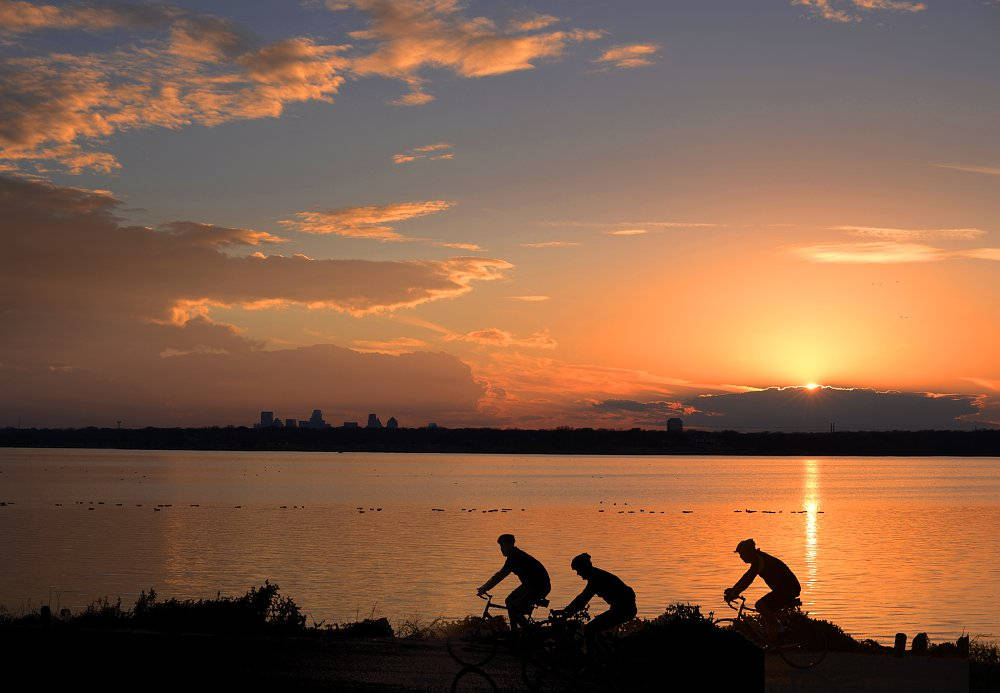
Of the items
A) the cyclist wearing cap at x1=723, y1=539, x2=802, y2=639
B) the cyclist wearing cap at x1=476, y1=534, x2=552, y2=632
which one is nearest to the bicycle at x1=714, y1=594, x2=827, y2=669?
the cyclist wearing cap at x1=723, y1=539, x2=802, y2=639

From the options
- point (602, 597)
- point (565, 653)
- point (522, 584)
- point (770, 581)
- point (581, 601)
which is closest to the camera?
point (602, 597)

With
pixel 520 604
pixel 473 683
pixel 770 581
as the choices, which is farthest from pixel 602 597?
pixel 770 581

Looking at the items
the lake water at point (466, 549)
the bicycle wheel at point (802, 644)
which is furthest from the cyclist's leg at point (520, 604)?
the lake water at point (466, 549)

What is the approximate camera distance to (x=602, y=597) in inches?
664

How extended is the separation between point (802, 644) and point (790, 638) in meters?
0.31

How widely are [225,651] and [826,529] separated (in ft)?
284

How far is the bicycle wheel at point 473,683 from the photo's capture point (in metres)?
18.1

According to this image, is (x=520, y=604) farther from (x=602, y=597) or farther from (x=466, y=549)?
(x=466, y=549)

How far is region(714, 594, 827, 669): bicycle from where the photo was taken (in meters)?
20.8

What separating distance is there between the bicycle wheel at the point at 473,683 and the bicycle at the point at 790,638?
15.7 ft

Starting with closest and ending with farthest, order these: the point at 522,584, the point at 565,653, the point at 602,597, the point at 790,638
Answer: the point at 602,597 → the point at 522,584 → the point at 565,653 → the point at 790,638

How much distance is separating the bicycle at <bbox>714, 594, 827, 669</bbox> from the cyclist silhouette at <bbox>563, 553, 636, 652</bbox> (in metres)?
4.12

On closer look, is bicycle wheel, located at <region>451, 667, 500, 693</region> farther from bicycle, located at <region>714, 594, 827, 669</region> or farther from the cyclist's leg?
bicycle, located at <region>714, 594, 827, 669</region>

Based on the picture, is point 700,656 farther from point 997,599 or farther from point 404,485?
point 404,485
